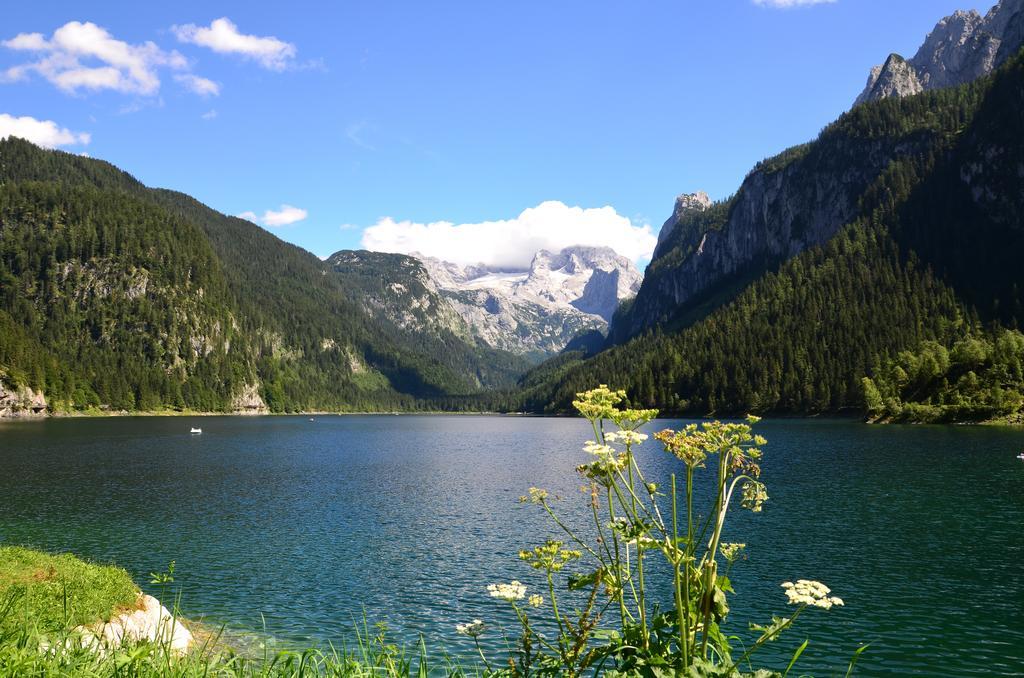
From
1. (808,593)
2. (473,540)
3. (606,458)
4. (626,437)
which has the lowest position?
(473,540)

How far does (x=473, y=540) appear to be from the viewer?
43031 mm

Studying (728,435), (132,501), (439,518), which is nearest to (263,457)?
(132,501)

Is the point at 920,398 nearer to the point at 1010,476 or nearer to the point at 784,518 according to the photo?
the point at 1010,476

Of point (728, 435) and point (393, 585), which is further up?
point (728, 435)

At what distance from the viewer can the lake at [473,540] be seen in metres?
26.0

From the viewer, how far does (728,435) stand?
8312 mm

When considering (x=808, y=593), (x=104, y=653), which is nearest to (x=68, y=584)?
(x=104, y=653)

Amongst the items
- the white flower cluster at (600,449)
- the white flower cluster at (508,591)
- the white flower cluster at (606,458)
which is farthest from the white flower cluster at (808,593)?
the white flower cluster at (508,591)

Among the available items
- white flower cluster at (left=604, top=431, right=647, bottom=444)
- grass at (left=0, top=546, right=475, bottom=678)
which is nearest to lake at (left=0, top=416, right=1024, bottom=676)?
grass at (left=0, top=546, right=475, bottom=678)

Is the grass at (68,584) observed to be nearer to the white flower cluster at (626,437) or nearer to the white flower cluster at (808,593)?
the white flower cluster at (626,437)

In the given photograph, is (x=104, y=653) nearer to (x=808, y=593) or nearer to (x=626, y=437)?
(x=626, y=437)

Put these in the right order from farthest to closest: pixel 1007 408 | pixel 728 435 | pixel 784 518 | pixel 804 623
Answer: pixel 1007 408
pixel 784 518
pixel 804 623
pixel 728 435

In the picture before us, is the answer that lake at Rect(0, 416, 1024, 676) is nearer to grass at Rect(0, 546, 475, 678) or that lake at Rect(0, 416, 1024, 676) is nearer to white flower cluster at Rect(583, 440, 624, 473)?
grass at Rect(0, 546, 475, 678)

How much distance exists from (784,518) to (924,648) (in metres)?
24.9
